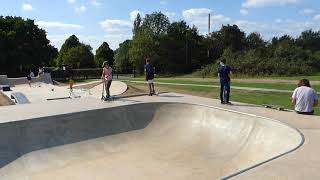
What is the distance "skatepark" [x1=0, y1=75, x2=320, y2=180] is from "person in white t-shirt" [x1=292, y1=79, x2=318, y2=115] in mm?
363

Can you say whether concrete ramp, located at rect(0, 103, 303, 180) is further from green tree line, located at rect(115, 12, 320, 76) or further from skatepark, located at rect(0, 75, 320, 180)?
green tree line, located at rect(115, 12, 320, 76)

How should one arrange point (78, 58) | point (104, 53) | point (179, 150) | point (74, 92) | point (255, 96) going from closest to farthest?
point (179, 150) → point (255, 96) → point (74, 92) → point (78, 58) → point (104, 53)

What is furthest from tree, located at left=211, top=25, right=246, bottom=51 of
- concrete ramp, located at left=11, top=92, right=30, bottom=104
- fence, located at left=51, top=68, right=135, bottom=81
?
concrete ramp, located at left=11, top=92, right=30, bottom=104

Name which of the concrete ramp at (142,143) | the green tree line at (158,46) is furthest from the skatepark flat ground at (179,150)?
the green tree line at (158,46)

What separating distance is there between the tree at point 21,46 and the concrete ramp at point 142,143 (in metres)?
44.1

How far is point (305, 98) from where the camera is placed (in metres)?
12.2

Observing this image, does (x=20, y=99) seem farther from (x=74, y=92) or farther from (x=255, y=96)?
(x=255, y=96)

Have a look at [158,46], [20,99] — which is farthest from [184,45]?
[20,99]

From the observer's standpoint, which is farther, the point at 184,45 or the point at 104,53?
the point at 104,53

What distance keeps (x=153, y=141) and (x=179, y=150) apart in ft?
4.63

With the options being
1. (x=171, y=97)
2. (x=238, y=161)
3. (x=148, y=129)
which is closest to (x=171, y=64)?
(x=171, y=97)

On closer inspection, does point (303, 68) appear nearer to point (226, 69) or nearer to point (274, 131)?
point (226, 69)

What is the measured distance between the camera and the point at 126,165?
1045 cm

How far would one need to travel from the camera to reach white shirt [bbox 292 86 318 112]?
39.6ft
